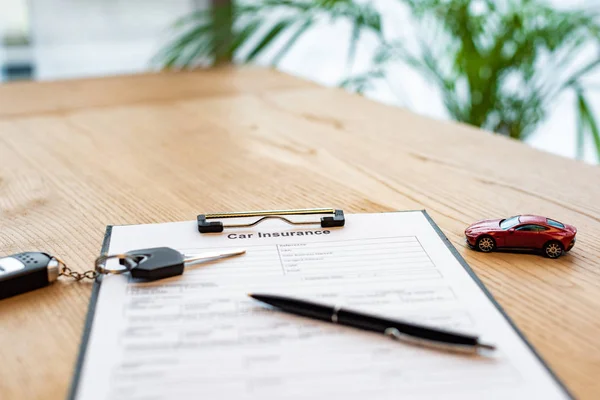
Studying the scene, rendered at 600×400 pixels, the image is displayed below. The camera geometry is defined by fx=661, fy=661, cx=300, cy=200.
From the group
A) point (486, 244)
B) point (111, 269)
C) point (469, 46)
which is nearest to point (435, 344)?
point (486, 244)

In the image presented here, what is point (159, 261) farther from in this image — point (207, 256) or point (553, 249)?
point (553, 249)

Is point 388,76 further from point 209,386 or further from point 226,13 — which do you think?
point 209,386

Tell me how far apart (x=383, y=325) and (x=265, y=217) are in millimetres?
253

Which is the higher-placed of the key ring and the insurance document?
the key ring

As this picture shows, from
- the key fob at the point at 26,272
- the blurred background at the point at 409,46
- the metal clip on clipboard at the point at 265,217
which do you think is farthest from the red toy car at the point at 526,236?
the blurred background at the point at 409,46

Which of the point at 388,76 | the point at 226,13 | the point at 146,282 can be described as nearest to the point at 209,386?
the point at 146,282

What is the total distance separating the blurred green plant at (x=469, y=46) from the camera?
6.03ft

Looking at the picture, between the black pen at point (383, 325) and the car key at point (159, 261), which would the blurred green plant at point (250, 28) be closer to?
the car key at point (159, 261)

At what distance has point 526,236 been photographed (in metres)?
0.69

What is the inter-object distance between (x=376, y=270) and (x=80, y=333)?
0.28 meters

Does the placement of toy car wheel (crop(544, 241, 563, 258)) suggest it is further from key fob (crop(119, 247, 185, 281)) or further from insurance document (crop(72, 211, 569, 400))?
key fob (crop(119, 247, 185, 281))

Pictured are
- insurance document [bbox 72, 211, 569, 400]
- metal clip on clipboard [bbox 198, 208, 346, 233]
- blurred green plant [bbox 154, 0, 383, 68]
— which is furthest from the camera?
blurred green plant [bbox 154, 0, 383, 68]

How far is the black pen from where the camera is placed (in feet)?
1.69

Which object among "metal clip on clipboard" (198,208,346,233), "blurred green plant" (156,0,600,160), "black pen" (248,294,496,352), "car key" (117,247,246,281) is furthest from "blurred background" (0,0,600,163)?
"black pen" (248,294,496,352)
